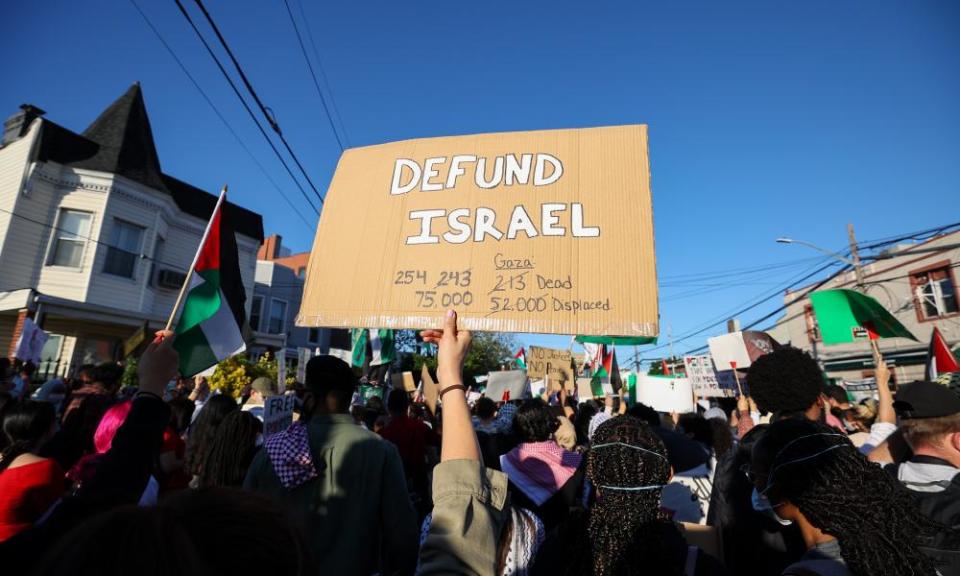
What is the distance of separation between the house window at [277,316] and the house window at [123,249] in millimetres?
11261

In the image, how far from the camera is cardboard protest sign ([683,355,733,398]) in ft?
29.9

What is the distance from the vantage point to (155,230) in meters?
17.2

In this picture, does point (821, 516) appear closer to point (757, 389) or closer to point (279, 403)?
point (757, 389)

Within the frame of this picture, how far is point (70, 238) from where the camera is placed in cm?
1564

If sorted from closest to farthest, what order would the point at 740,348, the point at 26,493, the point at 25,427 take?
the point at 26,493
the point at 25,427
the point at 740,348

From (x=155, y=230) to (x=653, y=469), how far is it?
19.8m

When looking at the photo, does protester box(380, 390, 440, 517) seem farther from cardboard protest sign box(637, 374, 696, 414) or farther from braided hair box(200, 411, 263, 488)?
cardboard protest sign box(637, 374, 696, 414)

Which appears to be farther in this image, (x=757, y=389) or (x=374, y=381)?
(x=374, y=381)

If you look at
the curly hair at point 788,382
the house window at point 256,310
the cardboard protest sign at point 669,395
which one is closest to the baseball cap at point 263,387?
the cardboard protest sign at point 669,395

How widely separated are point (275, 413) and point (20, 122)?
787 inches

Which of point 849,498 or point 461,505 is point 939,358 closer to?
point 849,498

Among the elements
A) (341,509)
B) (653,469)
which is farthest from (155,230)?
(653,469)

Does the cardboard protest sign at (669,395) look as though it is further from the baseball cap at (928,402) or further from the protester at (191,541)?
the protester at (191,541)

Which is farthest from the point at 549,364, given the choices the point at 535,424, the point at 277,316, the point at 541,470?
the point at 277,316
